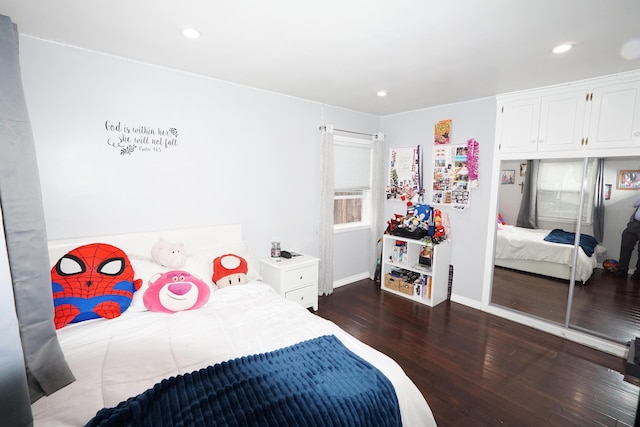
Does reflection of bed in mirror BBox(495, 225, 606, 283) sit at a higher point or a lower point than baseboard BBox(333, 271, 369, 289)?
higher

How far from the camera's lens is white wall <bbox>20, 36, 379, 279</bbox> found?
2.13m

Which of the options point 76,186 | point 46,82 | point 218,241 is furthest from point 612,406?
point 46,82

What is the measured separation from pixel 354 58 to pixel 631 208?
2.62 m

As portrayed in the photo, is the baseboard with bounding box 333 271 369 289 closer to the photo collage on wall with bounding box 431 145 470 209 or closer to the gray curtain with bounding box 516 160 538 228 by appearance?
the photo collage on wall with bounding box 431 145 470 209

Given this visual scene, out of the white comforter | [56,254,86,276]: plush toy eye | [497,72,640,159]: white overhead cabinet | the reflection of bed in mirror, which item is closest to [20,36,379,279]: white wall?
[56,254,86,276]: plush toy eye

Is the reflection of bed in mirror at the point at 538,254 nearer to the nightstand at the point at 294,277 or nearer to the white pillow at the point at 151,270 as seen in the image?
the nightstand at the point at 294,277

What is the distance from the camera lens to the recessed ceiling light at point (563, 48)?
6.50 ft

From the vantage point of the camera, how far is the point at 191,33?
1.91 m

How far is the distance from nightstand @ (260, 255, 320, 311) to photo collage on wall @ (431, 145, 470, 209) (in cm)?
184

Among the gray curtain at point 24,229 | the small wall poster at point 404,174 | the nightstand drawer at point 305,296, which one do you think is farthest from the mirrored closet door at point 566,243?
the gray curtain at point 24,229

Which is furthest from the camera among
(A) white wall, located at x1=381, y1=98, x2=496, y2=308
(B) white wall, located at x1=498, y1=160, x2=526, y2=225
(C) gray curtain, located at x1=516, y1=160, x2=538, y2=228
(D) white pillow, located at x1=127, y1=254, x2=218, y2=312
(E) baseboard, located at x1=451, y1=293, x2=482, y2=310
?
(E) baseboard, located at x1=451, y1=293, x2=482, y2=310

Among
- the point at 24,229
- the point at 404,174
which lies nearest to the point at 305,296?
the point at 404,174

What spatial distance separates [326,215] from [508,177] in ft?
6.78

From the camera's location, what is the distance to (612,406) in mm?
1963
